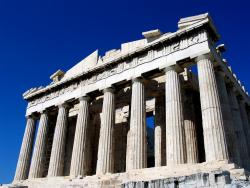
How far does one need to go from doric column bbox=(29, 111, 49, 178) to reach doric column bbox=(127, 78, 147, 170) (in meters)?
10.2

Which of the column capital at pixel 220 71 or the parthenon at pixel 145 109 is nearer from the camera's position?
the parthenon at pixel 145 109

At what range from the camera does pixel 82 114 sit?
2536 centimetres

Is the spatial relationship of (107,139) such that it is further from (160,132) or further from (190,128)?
(190,128)

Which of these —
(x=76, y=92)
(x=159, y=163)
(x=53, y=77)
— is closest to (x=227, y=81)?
(x=159, y=163)

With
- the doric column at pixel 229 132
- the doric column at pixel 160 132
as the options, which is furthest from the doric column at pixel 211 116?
the doric column at pixel 160 132

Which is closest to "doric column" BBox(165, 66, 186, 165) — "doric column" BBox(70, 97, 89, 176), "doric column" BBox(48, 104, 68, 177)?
"doric column" BBox(70, 97, 89, 176)

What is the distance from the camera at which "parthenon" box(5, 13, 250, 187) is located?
18750mm

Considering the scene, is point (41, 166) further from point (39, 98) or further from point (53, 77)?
point (53, 77)

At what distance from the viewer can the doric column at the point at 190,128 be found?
20984 millimetres

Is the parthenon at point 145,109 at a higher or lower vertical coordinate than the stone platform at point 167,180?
higher

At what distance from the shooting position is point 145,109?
21.8 meters

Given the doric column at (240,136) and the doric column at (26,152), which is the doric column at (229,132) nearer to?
the doric column at (240,136)

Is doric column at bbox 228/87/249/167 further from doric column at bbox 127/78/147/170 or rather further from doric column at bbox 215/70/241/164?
doric column at bbox 127/78/147/170

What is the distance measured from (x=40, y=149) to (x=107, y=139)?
884 cm
